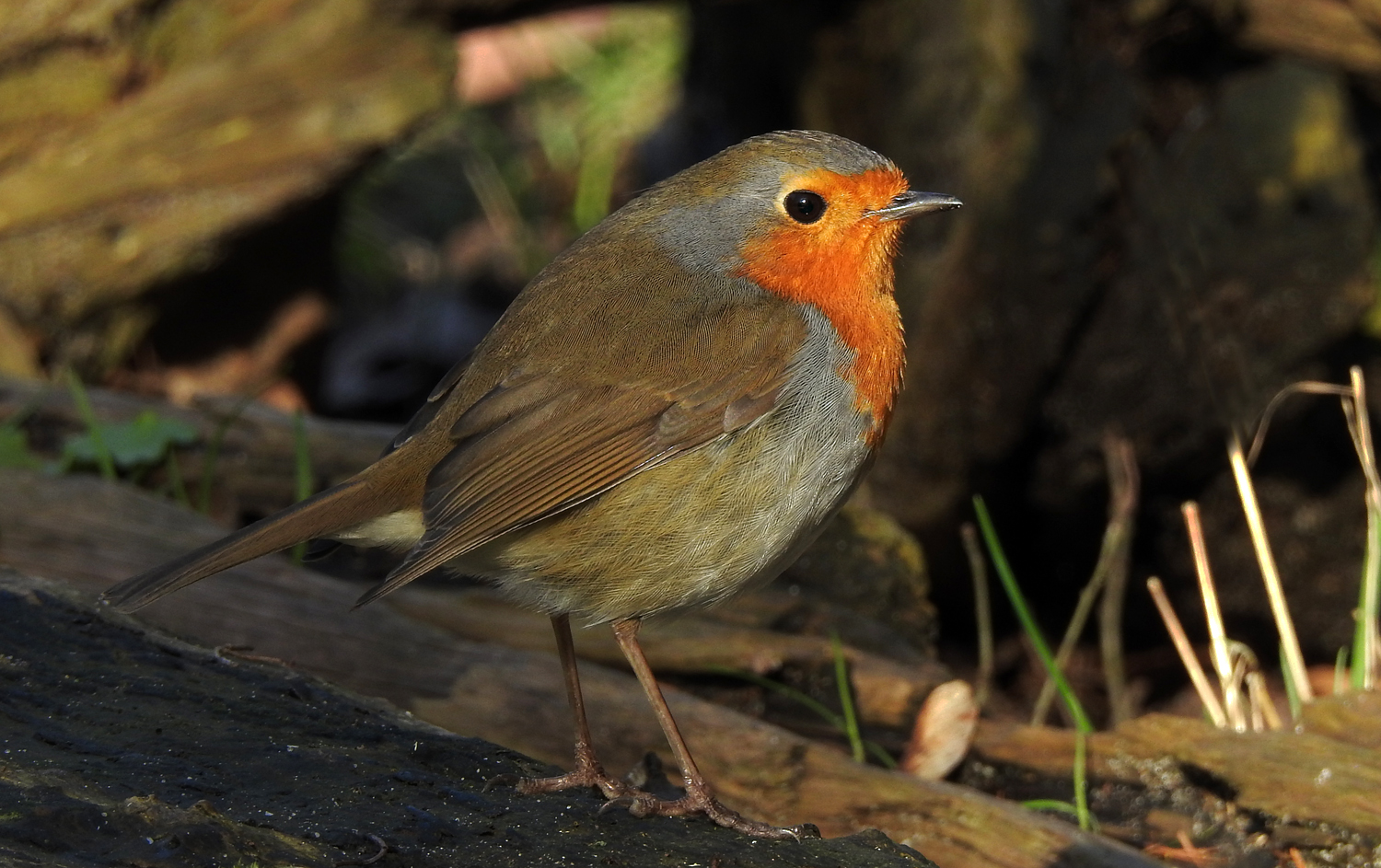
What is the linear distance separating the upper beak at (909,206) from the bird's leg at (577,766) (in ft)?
3.79

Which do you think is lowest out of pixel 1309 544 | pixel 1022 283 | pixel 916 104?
pixel 1309 544

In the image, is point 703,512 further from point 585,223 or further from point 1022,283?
point 585,223

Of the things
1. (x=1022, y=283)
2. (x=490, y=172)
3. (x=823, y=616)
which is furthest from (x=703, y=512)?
(x=490, y=172)

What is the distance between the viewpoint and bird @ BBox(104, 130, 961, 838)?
2.99m

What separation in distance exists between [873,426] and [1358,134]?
3604mm

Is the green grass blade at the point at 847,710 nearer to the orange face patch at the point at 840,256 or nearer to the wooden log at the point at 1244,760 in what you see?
the wooden log at the point at 1244,760

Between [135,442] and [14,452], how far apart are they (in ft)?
1.08

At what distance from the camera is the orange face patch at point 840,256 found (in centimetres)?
334

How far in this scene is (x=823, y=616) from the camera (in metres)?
4.22

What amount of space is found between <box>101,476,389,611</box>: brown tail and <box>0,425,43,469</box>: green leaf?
1408 mm

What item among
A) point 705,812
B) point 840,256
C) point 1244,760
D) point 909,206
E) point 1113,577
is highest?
point 909,206

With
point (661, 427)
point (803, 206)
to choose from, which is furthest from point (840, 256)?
point (661, 427)

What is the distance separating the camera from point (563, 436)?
309cm

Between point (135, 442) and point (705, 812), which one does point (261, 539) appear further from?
point (135, 442)
